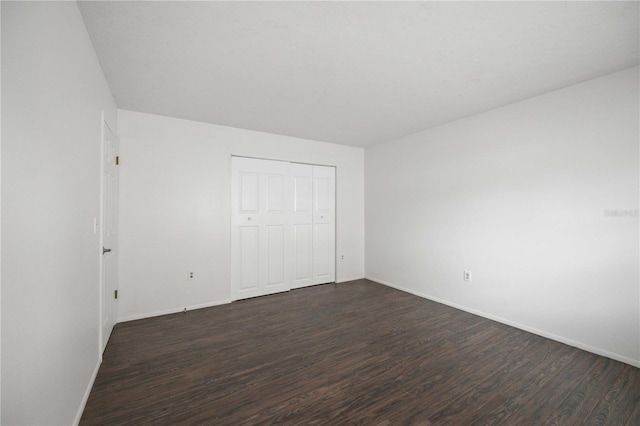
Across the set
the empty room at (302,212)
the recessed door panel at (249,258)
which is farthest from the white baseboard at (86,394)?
the recessed door panel at (249,258)

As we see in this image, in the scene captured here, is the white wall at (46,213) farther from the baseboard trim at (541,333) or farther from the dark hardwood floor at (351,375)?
the baseboard trim at (541,333)

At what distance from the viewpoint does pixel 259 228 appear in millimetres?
3959

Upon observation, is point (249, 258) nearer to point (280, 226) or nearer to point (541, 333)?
point (280, 226)

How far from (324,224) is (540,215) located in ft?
9.63

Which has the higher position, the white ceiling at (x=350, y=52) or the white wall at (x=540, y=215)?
the white ceiling at (x=350, y=52)

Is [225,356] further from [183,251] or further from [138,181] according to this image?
[138,181]

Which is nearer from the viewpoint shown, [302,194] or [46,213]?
[46,213]

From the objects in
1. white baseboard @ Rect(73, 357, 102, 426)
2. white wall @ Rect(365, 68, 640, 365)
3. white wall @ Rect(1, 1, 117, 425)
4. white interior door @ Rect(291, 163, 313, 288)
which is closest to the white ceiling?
white wall @ Rect(365, 68, 640, 365)

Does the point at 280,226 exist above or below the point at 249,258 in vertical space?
above

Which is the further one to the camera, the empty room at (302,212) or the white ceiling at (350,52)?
the white ceiling at (350,52)

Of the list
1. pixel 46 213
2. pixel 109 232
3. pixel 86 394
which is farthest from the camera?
pixel 109 232

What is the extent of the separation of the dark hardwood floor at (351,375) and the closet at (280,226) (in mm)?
903

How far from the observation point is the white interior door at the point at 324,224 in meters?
4.54

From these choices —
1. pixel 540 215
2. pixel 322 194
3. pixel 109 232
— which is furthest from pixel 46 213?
pixel 540 215
